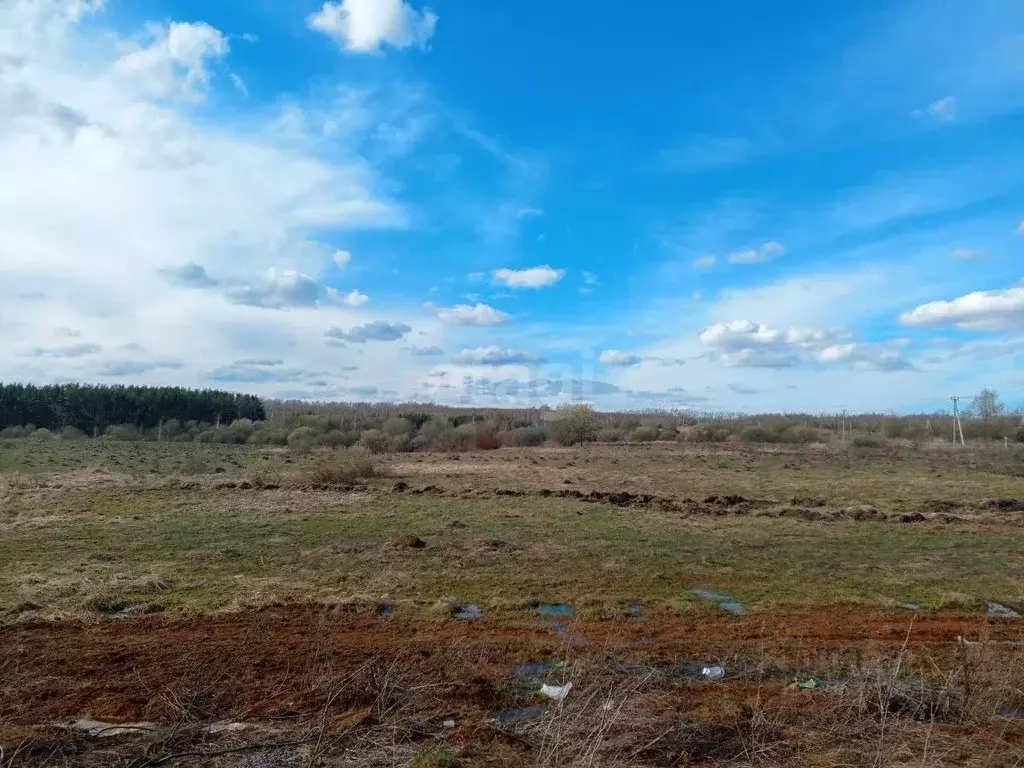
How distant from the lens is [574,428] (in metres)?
81.9

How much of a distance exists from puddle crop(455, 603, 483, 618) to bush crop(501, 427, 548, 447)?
223 feet

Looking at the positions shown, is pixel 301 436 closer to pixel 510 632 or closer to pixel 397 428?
pixel 397 428

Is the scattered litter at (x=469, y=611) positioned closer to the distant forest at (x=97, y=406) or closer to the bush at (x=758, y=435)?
the bush at (x=758, y=435)

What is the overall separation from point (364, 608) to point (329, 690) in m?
4.59

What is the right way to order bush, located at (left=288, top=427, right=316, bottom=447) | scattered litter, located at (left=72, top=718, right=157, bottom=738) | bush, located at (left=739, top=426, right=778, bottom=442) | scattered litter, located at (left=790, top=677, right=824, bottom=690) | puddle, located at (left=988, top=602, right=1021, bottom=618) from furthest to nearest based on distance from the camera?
bush, located at (left=739, top=426, right=778, bottom=442) → bush, located at (left=288, top=427, right=316, bottom=447) → puddle, located at (left=988, top=602, right=1021, bottom=618) → scattered litter, located at (left=790, top=677, right=824, bottom=690) → scattered litter, located at (left=72, top=718, right=157, bottom=738)

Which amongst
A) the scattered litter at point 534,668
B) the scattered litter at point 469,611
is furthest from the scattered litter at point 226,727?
the scattered litter at point 469,611

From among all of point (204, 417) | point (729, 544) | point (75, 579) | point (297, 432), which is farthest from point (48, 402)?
point (729, 544)

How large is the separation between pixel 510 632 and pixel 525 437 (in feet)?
237

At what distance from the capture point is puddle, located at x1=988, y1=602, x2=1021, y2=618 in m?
11.1

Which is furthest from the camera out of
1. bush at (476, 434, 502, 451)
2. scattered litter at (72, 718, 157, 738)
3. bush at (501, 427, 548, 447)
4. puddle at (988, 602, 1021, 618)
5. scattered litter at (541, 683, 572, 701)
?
bush at (501, 427, 548, 447)

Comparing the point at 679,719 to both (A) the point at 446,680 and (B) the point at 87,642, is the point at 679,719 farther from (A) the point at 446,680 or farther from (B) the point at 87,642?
(B) the point at 87,642

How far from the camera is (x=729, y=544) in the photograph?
18.0 meters

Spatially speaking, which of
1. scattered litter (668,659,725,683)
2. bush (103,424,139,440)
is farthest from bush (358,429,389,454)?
scattered litter (668,659,725,683)

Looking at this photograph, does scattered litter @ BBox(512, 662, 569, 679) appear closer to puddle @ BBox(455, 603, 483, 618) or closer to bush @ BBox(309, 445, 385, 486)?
puddle @ BBox(455, 603, 483, 618)
